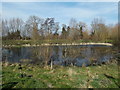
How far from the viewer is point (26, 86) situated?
504cm

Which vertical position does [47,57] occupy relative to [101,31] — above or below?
below

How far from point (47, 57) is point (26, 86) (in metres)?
5.94

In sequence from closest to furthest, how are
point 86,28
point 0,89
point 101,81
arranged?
point 0,89 < point 101,81 < point 86,28

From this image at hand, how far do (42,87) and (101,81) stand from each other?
2.63 meters

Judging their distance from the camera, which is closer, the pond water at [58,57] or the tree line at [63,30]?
the pond water at [58,57]

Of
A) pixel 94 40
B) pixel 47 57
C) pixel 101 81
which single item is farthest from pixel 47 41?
pixel 94 40

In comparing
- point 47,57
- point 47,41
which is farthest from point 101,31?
point 47,57

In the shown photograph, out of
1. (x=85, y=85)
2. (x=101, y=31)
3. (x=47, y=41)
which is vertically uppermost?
(x=101, y=31)

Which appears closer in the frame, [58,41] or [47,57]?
[47,57]

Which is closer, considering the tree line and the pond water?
the pond water

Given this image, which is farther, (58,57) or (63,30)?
(63,30)

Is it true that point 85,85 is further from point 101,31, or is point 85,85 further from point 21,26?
point 21,26

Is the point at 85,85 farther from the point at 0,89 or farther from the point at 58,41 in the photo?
the point at 58,41

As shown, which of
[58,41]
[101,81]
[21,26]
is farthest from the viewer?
[21,26]
